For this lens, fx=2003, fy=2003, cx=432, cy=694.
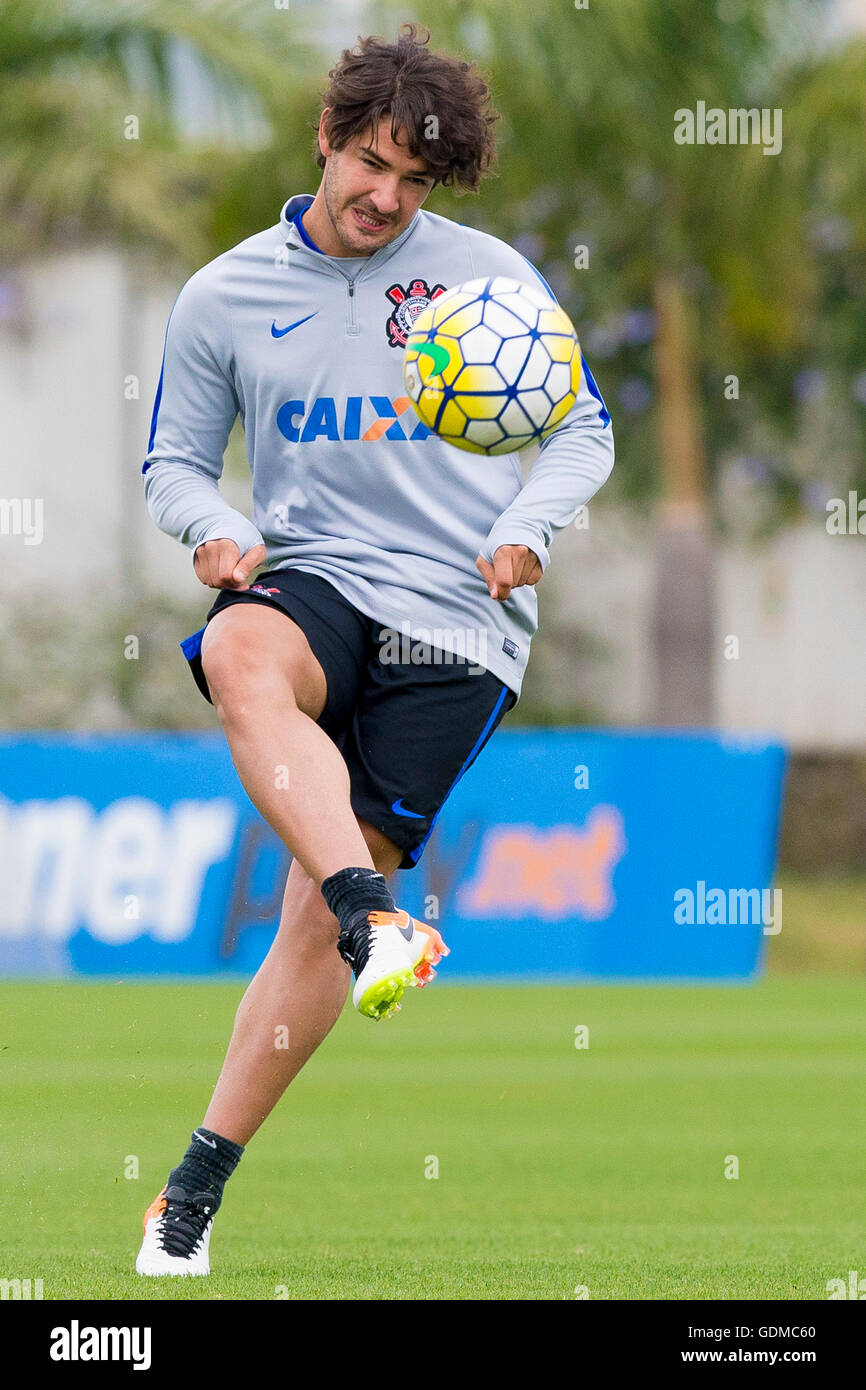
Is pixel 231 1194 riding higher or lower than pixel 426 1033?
lower

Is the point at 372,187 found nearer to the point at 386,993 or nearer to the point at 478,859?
the point at 386,993

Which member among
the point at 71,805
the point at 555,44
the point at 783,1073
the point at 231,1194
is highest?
the point at 555,44

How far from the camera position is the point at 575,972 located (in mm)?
12359

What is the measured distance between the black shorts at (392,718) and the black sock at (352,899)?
43 cm

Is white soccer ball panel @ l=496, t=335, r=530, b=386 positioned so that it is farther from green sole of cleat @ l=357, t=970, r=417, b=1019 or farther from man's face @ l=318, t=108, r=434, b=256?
green sole of cleat @ l=357, t=970, r=417, b=1019

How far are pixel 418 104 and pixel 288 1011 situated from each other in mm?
1865

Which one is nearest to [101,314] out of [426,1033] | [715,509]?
[715,509]

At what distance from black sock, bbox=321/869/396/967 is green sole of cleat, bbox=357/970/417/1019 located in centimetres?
10

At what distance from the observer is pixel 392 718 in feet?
13.6

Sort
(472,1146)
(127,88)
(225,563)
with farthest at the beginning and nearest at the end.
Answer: (127,88), (472,1146), (225,563)

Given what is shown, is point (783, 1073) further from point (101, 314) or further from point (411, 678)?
point (101, 314)

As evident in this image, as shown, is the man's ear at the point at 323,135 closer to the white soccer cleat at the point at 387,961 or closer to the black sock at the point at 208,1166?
the white soccer cleat at the point at 387,961

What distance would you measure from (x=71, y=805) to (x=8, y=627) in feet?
22.5

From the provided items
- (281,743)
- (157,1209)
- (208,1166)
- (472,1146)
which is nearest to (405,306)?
(281,743)
